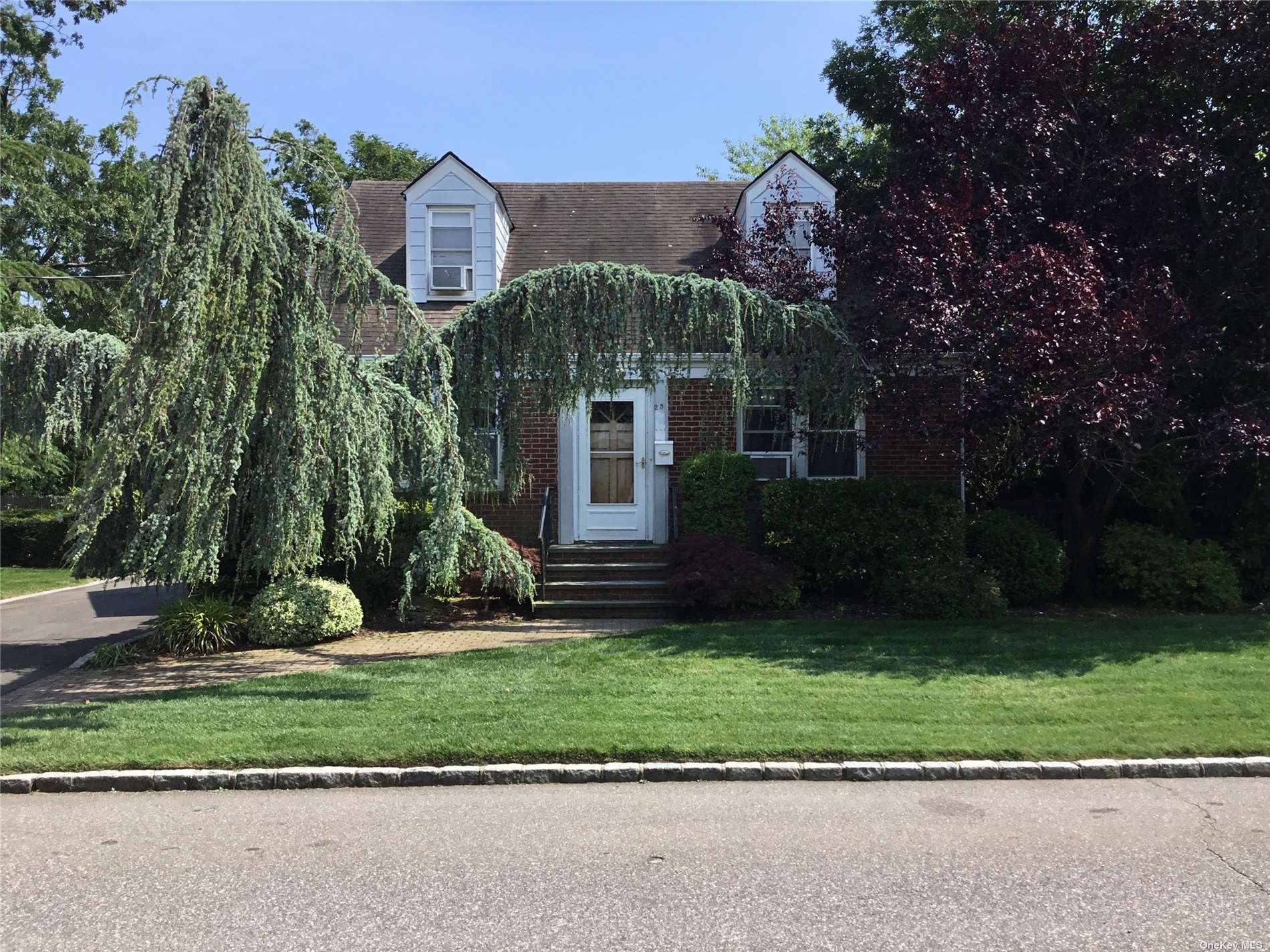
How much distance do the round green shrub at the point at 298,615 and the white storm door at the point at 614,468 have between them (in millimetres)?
4376

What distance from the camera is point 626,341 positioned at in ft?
36.1

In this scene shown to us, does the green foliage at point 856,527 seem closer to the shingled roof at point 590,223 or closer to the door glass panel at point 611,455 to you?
the door glass panel at point 611,455

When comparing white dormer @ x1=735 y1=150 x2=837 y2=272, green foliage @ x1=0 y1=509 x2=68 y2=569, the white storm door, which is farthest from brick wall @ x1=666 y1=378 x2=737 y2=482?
green foliage @ x1=0 y1=509 x2=68 y2=569

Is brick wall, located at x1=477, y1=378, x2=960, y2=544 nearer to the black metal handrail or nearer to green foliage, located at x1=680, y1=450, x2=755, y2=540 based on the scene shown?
the black metal handrail

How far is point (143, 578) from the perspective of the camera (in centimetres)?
1122

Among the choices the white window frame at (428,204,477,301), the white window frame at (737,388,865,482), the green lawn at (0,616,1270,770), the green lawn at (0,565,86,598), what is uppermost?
the white window frame at (428,204,477,301)

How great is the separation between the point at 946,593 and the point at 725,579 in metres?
2.60

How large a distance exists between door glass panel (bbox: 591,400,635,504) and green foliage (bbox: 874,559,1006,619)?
4645 mm

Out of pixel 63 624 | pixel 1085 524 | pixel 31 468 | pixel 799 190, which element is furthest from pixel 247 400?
pixel 31 468

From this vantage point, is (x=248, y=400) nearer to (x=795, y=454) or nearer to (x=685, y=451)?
(x=685, y=451)

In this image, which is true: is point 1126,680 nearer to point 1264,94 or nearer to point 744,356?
point 744,356

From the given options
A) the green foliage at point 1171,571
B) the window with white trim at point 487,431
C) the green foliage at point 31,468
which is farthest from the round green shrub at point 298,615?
the green foliage at point 1171,571

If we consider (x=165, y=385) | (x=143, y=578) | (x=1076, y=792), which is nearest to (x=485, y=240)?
(x=143, y=578)

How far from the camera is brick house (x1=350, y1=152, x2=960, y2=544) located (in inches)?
559
